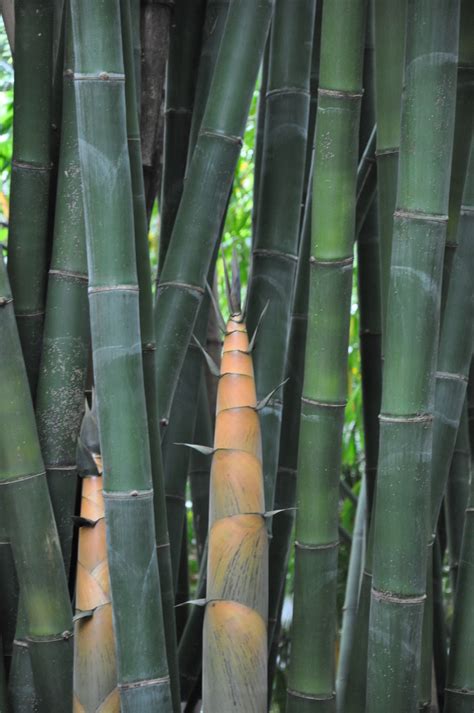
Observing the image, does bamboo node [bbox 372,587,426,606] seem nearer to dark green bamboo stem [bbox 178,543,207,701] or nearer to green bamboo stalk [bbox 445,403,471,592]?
dark green bamboo stem [bbox 178,543,207,701]

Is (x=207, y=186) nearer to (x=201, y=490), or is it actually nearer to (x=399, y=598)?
(x=399, y=598)

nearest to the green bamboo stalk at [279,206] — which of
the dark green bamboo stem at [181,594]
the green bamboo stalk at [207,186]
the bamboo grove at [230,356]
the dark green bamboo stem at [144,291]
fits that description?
the bamboo grove at [230,356]

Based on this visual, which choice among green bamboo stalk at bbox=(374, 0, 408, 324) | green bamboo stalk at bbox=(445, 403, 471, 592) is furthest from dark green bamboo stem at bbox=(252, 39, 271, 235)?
green bamboo stalk at bbox=(445, 403, 471, 592)

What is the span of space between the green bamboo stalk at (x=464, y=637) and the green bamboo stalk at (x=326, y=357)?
0.55 feet

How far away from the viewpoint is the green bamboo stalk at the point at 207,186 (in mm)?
1179

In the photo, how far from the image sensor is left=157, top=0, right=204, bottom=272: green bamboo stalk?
1.54 m

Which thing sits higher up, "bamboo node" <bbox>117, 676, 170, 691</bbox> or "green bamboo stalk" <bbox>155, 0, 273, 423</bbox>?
"green bamboo stalk" <bbox>155, 0, 273, 423</bbox>

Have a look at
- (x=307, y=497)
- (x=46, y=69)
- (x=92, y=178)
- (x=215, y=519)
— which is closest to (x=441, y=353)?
(x=307, y=497)

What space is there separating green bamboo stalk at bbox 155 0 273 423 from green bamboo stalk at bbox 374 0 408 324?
0.16 metres

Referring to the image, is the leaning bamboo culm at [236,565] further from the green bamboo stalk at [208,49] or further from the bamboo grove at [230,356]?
the green bamboo stalk at [208,49]

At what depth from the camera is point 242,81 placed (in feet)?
3.87

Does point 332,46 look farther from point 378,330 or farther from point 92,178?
point 378,330

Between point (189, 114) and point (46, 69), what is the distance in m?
0.41

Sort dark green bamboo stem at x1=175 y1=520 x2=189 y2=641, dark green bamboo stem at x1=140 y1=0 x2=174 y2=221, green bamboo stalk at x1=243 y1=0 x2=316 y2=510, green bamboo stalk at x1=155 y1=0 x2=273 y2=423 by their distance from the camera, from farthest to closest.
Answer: dark green bamboo stem at x1=175 y1=520 x2=189 y2=641 < dark green bamboo stem at x1=140 y1=0 x2=174 y2=221 < green bamboo stalk at x1=243 y1=0 x2=316 y2=510 < green bamboo stalk at x1=155 y1=0 x2=273 y2=423
